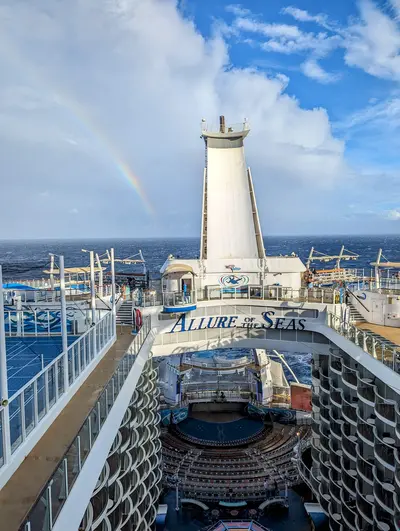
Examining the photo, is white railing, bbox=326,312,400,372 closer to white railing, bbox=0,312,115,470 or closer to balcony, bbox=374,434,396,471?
balcony, bbox=374,434,396,471

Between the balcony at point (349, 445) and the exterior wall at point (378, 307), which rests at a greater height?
the exterior wall at point (378, 307)

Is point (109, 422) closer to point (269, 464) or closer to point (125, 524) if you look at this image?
point (125, 524)

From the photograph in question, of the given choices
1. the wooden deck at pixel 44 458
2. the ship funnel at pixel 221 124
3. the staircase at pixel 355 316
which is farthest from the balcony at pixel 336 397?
the ship funnel at pixel 221 124

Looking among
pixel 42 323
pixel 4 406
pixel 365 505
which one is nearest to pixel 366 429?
pixel 365 505

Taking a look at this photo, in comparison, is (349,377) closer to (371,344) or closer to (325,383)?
(325,383)

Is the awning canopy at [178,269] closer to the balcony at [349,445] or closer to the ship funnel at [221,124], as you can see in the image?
the ship funnel at [221,124]
